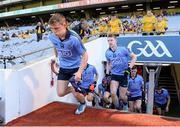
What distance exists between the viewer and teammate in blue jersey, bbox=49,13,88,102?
4758mm

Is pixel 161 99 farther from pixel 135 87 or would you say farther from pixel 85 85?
pixel 85 85

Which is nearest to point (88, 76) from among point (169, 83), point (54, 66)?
point (54, 66)

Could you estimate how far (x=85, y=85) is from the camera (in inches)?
253

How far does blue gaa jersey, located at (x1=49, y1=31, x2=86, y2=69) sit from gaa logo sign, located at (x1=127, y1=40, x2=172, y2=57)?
16.3 feet

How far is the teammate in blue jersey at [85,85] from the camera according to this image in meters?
5.36

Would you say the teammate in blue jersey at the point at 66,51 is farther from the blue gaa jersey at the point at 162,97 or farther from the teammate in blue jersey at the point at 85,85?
the blue gaa jersey at the point at 162,97

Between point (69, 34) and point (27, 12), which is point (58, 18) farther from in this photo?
point (27, 12)

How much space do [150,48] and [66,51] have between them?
519cm

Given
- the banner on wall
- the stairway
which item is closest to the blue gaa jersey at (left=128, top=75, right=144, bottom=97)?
the banner on wall

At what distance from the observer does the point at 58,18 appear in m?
4.70

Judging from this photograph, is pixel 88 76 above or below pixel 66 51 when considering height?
below

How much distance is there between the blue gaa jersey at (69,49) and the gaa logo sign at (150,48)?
496 cm

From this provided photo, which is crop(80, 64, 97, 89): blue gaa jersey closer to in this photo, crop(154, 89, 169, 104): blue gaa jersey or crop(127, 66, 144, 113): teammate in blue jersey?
crop(127, 66, 144, 113): teammate in blue jersey

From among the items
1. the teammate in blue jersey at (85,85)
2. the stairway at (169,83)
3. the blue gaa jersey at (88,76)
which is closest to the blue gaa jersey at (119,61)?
the teammate in blue jersey at (85,85)
